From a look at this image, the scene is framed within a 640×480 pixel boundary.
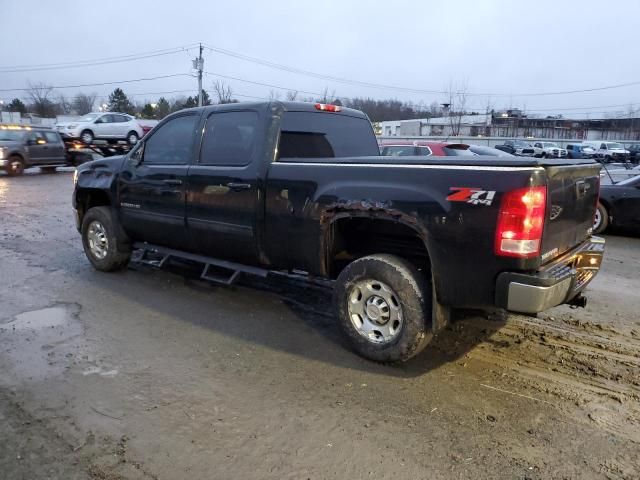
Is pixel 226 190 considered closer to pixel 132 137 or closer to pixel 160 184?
pixel 160 184

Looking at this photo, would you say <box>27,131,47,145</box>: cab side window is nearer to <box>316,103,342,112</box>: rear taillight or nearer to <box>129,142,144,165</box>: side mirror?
<box>129,142,144,165</box>: side mirror

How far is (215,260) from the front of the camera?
17.1 ft

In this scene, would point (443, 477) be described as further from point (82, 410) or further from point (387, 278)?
point (82, 410)

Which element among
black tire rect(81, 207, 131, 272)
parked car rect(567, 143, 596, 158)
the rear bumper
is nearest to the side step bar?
black tire rect(81, 207, 131, 272)

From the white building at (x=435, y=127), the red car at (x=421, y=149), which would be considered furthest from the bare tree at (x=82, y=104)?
the red car at (x=421, y=149)

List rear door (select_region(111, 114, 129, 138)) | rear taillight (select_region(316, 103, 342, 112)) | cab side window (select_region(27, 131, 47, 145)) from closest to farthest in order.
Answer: rear taillight (select_region(316, 103, 342, 112))
cab side window (select_region(27, 131, 47, 145))
rear door (select_region(111, 114, 129, 138))

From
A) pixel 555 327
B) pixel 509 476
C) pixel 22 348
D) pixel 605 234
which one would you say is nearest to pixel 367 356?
pixel 509 476

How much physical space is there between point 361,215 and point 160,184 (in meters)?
2.65

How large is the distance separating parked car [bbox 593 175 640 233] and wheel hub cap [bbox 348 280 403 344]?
6.76 metres

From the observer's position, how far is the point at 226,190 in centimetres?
478

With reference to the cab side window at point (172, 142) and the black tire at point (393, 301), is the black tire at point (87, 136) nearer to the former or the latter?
the cab side window at point (172, 142)

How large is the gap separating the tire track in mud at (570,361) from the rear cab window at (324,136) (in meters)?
2.10

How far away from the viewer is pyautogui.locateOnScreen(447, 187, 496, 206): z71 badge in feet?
10.5

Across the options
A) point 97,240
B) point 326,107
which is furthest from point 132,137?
point 326,107
